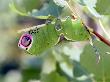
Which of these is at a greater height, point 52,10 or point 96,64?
point 52,10

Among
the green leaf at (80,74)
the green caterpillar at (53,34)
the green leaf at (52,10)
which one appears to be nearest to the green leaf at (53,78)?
the green leaf at (80,74)

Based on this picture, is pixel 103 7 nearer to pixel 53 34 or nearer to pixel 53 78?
pixel 53 34

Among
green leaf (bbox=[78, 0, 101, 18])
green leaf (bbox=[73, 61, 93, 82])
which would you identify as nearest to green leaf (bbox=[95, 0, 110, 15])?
green leaf (bbox=[78, 0, 101, 18])

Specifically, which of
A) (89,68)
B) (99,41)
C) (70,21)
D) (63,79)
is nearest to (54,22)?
(70,21)

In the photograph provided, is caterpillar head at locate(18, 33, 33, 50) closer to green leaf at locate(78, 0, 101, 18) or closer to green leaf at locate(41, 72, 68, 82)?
green leaf at locate(78, 0, 101, 18)

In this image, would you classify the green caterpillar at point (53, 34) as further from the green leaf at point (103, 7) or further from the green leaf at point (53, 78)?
the green leaf at point (53, 78)

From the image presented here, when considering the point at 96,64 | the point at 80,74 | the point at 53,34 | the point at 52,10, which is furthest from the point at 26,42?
the point at 80,74
